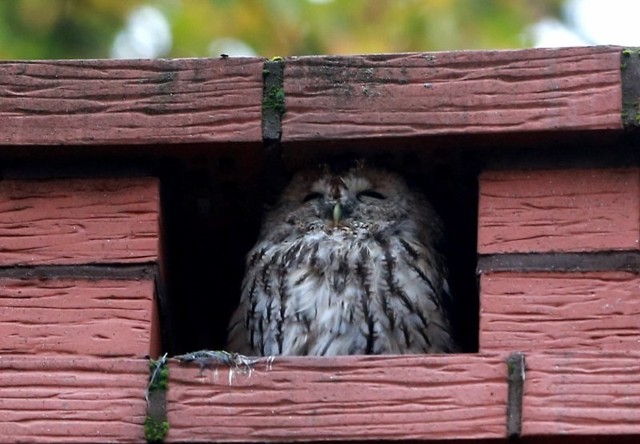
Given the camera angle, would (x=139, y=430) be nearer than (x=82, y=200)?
Yes

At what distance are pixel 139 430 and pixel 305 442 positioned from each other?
28 cm

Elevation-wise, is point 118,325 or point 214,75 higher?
point 214,75

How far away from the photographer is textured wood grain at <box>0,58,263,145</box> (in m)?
2.53

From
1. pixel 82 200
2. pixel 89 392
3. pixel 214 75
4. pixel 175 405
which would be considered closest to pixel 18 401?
pixel 89 392

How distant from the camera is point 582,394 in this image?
7.10ft

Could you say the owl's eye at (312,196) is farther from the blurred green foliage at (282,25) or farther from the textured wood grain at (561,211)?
the blurred green foliage at (282,25)

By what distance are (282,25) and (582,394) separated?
101 inches

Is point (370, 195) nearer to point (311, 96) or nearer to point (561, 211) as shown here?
point (311, 96)

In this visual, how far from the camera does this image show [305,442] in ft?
7.15

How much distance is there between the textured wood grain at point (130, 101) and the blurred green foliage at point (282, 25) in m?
1.67

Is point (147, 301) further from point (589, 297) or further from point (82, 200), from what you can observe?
point (589, 297)

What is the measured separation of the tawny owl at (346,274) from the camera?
2.81 meters

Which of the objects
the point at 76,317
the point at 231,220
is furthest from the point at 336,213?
the point at 76,317

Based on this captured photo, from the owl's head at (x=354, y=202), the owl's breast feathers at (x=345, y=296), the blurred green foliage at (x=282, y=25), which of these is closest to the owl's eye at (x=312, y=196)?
the owl's head at (x=354, y=202)
